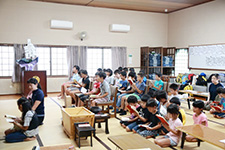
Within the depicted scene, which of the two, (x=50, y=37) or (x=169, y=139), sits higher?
(x=50, y=37)

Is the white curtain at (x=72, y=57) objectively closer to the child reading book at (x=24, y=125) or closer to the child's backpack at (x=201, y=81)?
the child's backpack at (x=201, y=81)

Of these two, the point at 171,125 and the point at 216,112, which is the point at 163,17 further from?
the point at 171,125

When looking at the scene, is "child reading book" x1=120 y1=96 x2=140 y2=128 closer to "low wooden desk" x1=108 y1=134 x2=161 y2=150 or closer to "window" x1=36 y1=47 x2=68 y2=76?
"low wooden desk" x1=108 y1=134 x2=161 y2=150

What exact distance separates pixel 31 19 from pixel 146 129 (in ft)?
22.6

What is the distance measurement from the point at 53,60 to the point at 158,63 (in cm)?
457

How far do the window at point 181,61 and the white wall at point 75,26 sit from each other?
102cm

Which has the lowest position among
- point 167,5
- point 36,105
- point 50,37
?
point 36,105

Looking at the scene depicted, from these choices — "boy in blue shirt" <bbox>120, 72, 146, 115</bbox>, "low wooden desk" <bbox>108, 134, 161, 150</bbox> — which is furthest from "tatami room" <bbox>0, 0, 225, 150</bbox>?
"low wooden desk" <bbox>108, 134, 161, 150</bbox>

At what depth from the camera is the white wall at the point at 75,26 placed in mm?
8961

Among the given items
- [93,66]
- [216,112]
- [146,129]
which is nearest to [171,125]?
[146,129]

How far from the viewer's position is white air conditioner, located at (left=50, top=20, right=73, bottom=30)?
9.37 meters

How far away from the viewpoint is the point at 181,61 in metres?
10.9

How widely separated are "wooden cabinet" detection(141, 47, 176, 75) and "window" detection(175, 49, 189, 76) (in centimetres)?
20

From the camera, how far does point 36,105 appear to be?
15.4 ft
